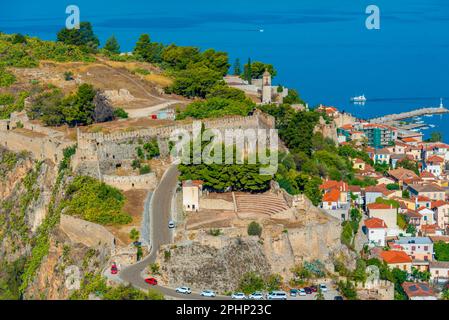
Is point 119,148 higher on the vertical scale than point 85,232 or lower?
higher

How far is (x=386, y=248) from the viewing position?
51.6 meters

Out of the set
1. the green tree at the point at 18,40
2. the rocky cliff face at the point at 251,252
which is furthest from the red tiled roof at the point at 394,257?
the green tree at the point at 18,40

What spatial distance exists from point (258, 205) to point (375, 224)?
43.6 ft

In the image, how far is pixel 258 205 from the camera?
41312mm

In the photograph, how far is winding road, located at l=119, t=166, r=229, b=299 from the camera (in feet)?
113

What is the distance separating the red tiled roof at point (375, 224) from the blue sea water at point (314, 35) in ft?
136

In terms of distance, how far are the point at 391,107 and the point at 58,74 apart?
52.8m

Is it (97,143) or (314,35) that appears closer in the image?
(97,143)

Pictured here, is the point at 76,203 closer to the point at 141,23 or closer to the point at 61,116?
the point at 61,116

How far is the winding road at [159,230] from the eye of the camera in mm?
34375

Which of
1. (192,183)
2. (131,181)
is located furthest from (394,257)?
(131,181)

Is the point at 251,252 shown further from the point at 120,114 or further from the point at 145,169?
the point at 120,114
